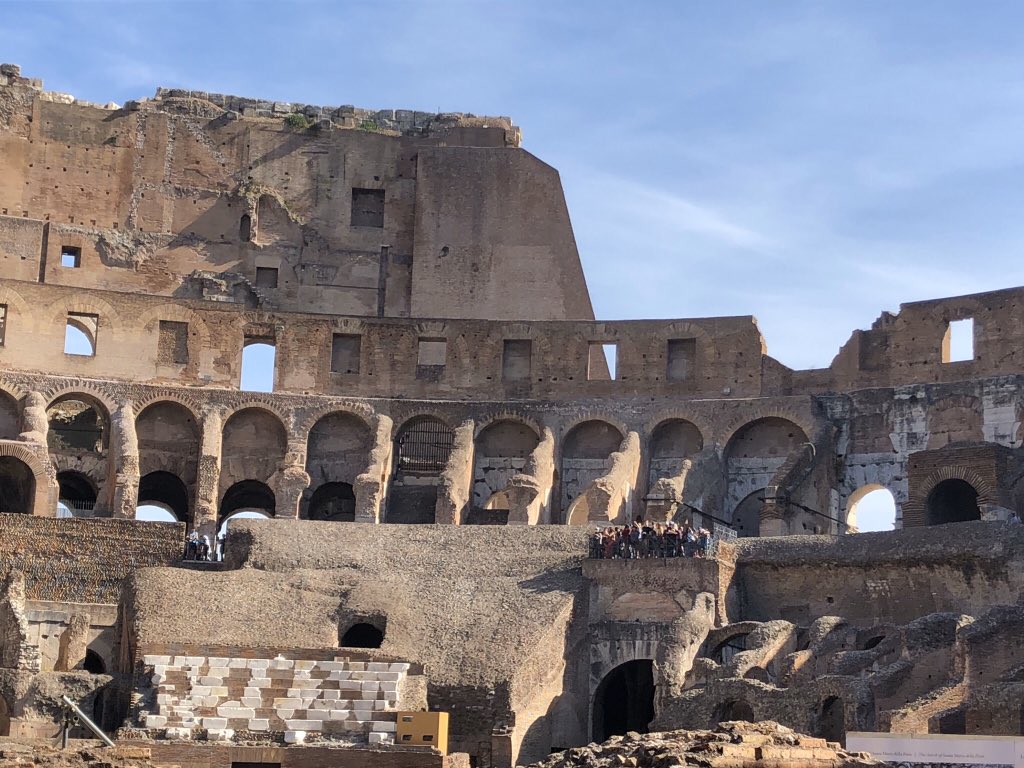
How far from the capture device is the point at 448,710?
34.2 metres

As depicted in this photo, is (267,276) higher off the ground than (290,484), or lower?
higher

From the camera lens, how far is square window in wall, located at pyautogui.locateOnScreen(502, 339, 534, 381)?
4806 centimetres

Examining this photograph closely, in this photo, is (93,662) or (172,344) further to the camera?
(172,344)

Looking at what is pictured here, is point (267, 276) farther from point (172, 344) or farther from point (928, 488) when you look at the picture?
point (928, 488)

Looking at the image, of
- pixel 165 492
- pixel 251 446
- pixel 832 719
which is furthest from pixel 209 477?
pixel 832 719

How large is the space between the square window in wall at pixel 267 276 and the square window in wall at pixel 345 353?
507 cm

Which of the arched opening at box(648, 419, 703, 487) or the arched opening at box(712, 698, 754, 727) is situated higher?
the arched opening at box(648, 419, 703, 487)

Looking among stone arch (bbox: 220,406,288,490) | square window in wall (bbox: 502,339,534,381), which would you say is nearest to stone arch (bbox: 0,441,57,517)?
→ stone arch (bbox: 220,406,288,490)

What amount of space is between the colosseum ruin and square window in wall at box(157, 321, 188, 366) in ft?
0.34

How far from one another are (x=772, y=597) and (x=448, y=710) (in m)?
8.58

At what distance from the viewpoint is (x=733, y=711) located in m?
33.7

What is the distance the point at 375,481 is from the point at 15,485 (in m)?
8.78

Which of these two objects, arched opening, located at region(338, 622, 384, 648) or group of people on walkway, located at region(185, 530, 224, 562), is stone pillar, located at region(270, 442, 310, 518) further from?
arched opening, located at region(338, 622, 384, 648)

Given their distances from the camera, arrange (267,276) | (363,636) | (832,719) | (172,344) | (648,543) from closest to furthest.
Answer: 1. (832,719)
2. (363,636)
3. (648,543)
4. (172,344)
5. (267,276)
